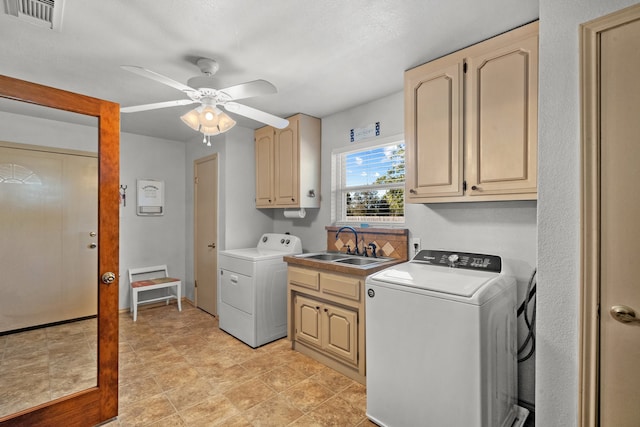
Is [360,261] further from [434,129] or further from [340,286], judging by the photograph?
[434,129]

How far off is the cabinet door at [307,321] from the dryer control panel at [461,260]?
993 millimetres

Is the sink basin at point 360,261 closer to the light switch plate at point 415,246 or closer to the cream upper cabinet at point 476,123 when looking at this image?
the light switch plate at point 415,246

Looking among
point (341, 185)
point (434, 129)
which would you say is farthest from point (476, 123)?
point (341, 185)

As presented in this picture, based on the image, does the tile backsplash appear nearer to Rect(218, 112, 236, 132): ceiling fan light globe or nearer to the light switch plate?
the light switch plate

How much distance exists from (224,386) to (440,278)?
1.80m

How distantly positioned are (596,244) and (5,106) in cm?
295

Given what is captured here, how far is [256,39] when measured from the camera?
1876 millimetres

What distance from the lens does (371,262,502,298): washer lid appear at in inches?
62.8

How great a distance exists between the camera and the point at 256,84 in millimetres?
1805

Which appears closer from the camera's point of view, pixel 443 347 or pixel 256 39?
A: pixel 443 347

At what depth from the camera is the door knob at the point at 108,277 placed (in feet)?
6.19

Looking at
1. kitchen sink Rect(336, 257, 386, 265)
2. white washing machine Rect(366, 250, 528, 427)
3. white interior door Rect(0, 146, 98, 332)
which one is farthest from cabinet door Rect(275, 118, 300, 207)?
white interior door Rect(0, 146, 98, 332)

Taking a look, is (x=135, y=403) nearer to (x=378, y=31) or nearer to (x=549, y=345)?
(x=549, y=345)

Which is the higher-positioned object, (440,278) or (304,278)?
(440,278)
